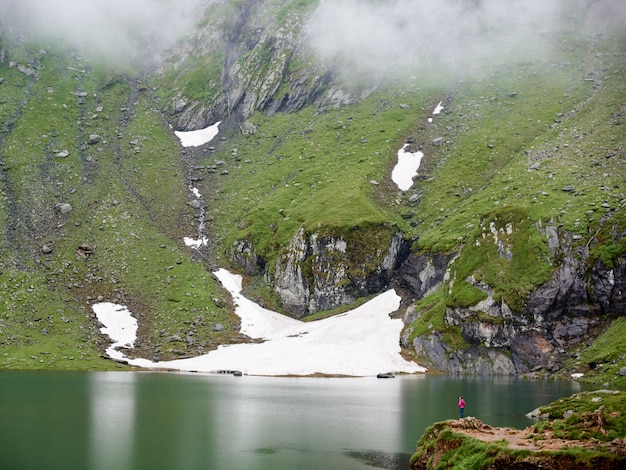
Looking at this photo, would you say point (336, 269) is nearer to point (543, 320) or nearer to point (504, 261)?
point (504, 261)

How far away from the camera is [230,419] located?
183 feet

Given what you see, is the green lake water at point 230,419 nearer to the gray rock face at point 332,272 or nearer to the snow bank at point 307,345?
the snow bank at point 307,345

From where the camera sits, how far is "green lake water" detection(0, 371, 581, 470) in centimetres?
3975

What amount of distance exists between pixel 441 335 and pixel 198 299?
5333 centimetres

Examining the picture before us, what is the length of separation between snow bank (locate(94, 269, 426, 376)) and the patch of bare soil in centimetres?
6889

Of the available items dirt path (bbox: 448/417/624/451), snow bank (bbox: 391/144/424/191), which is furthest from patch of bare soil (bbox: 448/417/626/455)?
snow bank (bbox: 391/144/424/191)

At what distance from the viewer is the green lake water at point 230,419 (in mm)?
39750

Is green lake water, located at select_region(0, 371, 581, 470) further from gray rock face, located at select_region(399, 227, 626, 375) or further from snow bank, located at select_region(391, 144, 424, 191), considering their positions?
snow bank, located at select_region(391, 144, 424, 191)

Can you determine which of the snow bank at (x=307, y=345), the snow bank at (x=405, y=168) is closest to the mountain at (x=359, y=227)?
the snow bank at (x=405, y=168)

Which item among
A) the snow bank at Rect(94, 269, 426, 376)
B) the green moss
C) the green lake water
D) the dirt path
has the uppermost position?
the green moss

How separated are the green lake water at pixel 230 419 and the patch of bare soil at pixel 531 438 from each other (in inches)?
186

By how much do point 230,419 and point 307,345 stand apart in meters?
63.8

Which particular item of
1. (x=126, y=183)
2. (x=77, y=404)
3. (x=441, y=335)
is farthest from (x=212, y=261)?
(x=77, y=404)

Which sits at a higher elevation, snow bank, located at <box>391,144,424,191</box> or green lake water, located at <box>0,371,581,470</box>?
snow bank, located at <box>391,144,424,191</box>
